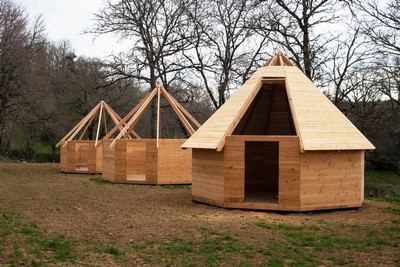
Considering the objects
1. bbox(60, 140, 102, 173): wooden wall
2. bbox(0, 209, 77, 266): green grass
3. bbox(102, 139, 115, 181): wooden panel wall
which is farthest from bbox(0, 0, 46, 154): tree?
bbox(0, 209, 77, 266): green grass

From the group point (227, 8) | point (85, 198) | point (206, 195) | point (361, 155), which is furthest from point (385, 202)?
point (227, 8)

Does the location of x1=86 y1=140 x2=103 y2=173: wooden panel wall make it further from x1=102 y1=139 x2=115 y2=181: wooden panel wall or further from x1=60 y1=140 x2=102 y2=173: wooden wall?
x1=102 y1=139 x2=115 y2=181: wooden panel wall

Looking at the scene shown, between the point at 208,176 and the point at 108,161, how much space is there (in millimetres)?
8071

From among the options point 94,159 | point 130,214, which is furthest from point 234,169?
point 94,159

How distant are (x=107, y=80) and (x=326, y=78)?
16.0 metres

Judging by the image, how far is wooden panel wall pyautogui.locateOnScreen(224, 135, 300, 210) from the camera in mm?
12016

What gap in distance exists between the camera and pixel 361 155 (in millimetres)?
12977

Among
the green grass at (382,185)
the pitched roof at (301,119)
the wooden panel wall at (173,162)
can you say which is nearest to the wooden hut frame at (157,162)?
the wooden panel wall at (173,162)

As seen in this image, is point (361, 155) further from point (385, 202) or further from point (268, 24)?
point (268, 24)

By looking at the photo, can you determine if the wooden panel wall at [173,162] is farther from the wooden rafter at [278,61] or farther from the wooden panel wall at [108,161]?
the wooden rafter at [278,61]

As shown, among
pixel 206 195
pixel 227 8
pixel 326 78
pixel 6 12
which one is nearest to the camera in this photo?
pixel 206 195

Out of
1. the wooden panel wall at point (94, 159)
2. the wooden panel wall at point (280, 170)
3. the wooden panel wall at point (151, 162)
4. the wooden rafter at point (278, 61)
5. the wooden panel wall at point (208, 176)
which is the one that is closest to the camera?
the wooden panel wall at point (280, 170)

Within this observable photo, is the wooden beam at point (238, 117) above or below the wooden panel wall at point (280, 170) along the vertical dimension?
above

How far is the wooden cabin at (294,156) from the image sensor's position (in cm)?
1206
